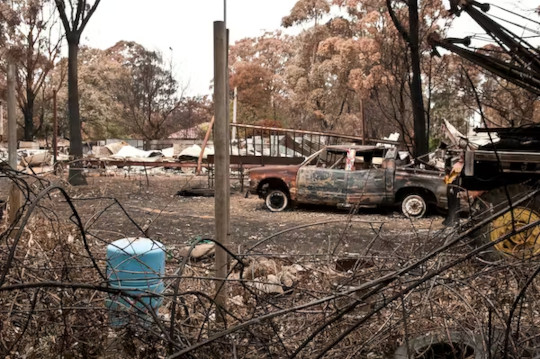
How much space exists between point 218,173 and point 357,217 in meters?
8.11

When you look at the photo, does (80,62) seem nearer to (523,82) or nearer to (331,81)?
(331,81)

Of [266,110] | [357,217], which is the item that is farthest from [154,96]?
[357,217]

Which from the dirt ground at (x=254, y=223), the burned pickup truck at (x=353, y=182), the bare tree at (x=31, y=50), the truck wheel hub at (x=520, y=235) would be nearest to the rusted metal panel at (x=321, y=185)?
the burned pickup truck at (x=353, y=182)

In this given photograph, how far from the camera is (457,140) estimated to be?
6.66m

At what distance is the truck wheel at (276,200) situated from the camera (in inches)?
482

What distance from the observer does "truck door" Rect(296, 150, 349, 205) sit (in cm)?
1162

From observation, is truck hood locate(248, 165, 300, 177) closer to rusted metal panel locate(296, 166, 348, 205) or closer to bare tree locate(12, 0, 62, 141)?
rusted metal panel locate(296, 166, 348, 205)

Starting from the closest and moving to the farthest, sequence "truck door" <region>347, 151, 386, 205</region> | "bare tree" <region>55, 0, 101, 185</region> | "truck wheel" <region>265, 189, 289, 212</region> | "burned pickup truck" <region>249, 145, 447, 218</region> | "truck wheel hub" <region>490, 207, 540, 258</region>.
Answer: "truck wheel hub" <region>490, 207, 540, 258</region>
"burned pickup truck" <region>249, 145, 447, 218</region>
"truck door" <region>347, 151, 386, 205</region>
"truck wheel" <region>265, 189, 289, 212</region>
"bare tree" <region>55, 0, 101, 185</region>

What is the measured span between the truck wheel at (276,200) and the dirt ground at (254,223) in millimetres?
185

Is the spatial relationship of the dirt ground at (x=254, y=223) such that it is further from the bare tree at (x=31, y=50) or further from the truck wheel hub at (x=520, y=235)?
the bare tree at (x=31, y=50)

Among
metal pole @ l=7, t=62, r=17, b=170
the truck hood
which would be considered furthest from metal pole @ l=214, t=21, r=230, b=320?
the truck hood

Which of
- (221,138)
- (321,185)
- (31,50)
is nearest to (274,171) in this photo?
(321,185)

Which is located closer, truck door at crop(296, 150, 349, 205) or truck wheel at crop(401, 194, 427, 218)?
truck wheel at crop(401, 194, 427, 218)

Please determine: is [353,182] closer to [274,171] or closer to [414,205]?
[414,205]
